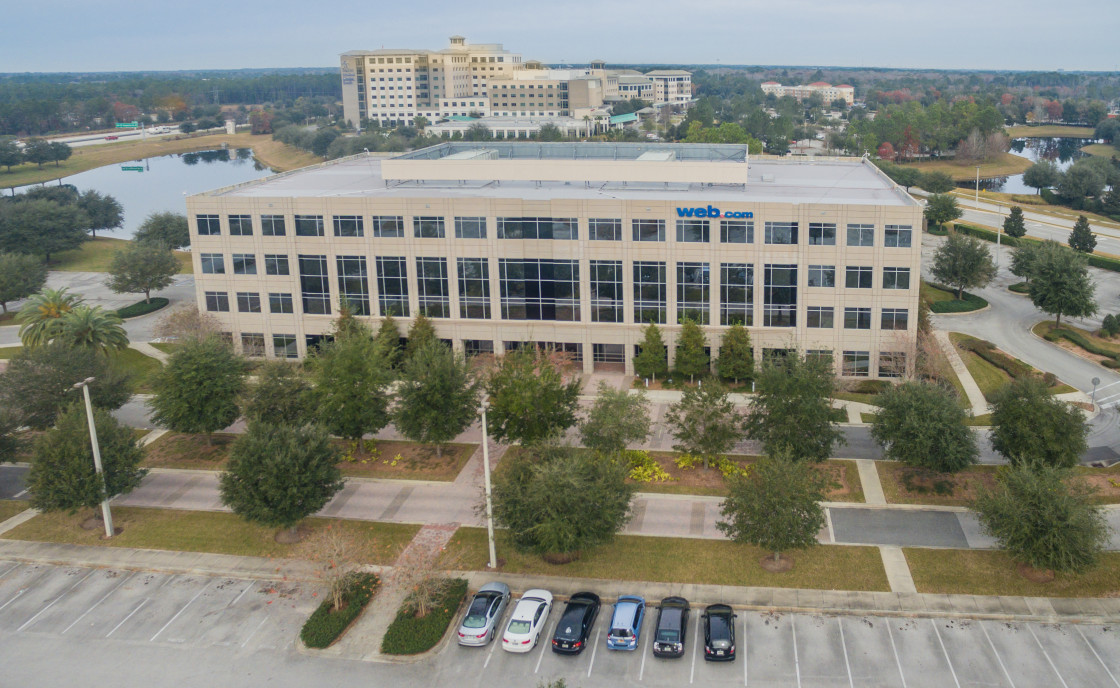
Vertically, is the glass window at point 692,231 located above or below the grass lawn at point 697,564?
above

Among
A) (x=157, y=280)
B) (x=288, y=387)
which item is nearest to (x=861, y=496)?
(x=288, y=387)

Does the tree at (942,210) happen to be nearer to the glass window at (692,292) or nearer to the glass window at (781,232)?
the glass window at (781,232)

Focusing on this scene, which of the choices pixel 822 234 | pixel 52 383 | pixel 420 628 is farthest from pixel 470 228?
pixel 420 628

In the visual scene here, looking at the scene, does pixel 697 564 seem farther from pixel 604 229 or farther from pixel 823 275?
pixel 604 229

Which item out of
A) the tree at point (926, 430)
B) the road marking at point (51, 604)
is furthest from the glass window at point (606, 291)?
the road marking at point (51, 604)

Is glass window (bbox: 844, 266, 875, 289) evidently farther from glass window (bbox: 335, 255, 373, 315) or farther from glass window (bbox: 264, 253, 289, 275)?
glass window (bbox: 264, 253, 289, 275)
